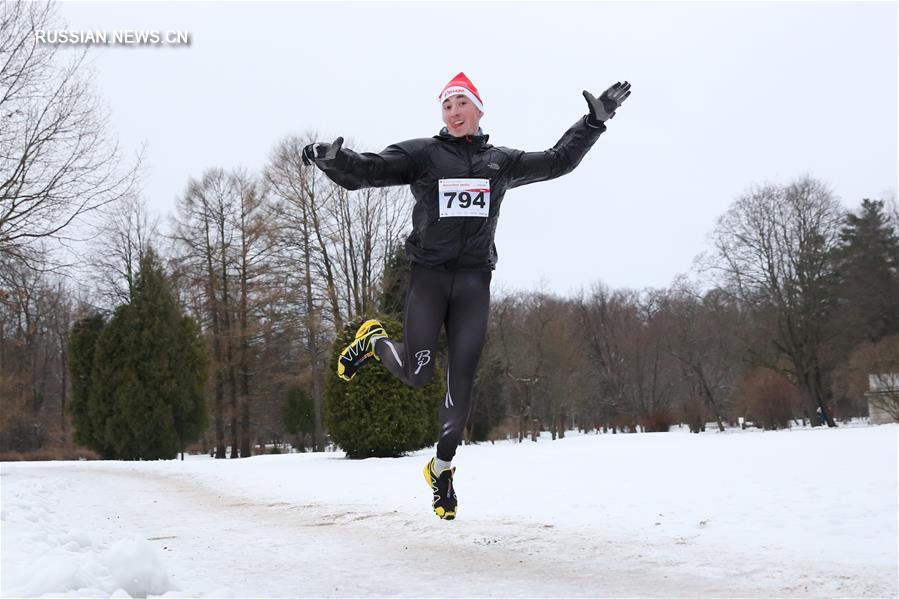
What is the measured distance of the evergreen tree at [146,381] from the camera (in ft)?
119

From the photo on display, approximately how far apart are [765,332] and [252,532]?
131 ft

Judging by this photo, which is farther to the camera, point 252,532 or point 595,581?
point 252,532

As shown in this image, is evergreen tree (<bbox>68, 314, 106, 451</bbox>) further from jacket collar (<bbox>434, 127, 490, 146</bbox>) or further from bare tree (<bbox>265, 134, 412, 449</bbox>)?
A: jacket collar (<bbox>434, 127, 490, 146</bbox>)

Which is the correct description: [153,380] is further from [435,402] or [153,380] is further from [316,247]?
[435,402]

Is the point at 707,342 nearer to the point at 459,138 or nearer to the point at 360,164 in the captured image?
the point at 459,138

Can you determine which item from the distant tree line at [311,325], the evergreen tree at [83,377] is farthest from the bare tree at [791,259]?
the evergreen tree at [83,377]

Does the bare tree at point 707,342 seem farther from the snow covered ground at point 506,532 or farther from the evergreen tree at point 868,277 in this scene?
the snow covered ground at point 506,532

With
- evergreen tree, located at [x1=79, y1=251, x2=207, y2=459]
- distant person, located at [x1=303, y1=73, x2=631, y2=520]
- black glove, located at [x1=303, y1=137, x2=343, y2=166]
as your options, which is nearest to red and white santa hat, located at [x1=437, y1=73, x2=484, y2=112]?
distant person, located at [x1=303, y1=73, x2=631, y2=520]

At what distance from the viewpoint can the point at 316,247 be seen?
34.2 meters

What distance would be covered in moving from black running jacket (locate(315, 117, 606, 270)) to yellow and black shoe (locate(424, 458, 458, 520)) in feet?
5.05

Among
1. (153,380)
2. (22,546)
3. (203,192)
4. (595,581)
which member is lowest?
(595,581)

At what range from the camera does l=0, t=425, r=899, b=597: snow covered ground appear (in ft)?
20.1

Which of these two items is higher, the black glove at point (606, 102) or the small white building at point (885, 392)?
the black glove at point (606, 102)

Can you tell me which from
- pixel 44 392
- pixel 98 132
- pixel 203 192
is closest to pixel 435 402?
pixel 98 132
